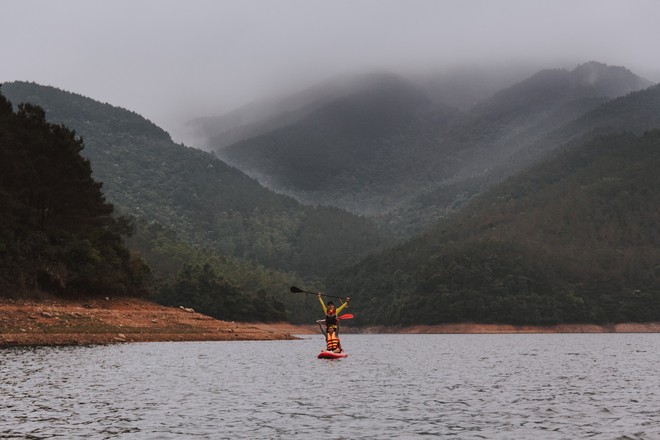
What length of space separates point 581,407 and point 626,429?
6.58m

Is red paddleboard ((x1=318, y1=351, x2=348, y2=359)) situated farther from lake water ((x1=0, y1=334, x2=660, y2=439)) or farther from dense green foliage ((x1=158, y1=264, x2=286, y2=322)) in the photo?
dense green foliage ((x1=158, y1=264, x2=286, y2=322))

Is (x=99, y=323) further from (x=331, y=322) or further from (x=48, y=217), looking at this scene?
(x=331, y=322)

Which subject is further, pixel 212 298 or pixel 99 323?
pixel 212 298

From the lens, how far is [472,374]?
2047 inches

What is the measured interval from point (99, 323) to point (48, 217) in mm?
22649

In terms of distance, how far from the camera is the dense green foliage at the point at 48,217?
8131 cm

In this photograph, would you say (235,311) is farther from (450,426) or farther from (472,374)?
(450,426)

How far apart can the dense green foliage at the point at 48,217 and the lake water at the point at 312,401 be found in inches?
1066

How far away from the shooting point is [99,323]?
79500 millimetres

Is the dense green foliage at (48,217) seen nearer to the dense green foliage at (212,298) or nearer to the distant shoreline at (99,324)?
the distant shoreline at (99,324)

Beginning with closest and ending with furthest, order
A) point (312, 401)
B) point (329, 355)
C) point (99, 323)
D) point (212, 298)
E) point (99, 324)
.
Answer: point (312, 401)
point (329, 355)
point (99, 324)
point (99, 323)
point (212, 298)

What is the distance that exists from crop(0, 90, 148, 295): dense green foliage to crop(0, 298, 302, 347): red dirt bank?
128 inches

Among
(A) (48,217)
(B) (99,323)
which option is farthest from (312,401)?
(A) (48,217)

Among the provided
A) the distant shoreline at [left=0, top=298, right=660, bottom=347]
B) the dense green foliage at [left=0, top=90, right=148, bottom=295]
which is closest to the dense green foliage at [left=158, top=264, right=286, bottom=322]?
the distant shoreline at [left=0, top=298, right=660, bottom=347]
